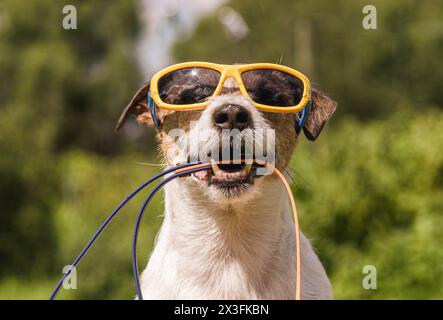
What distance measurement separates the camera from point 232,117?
11.0ft

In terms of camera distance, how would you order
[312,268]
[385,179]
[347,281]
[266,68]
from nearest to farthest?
[266,68] → [312,268] → [347,281] → [385,179]

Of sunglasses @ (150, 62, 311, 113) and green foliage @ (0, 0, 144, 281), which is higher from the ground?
green foliage @ (0, 0, 144, 281)

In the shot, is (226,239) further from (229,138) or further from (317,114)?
(317,114)

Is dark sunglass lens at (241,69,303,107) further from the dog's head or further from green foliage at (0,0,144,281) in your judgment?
green foliage at (0,0,144,281)

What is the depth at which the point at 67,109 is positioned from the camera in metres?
30.9

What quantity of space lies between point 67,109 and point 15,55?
12.3 ft

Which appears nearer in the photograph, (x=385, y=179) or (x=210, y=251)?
(x=210, y=251)

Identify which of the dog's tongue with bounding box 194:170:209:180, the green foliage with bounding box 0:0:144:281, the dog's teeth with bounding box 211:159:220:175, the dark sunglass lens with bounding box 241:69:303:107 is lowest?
the dog's tongue with bounding box 194:170:209:180

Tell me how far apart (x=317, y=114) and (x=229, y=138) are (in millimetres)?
690

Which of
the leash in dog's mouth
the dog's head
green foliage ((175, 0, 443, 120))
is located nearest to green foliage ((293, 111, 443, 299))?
the dog's head

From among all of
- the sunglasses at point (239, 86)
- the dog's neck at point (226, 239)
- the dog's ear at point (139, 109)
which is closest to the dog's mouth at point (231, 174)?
the dog's neck at point (226, 239)

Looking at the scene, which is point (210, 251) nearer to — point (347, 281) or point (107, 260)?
point (347, 281)

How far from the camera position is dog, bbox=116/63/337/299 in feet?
11.3

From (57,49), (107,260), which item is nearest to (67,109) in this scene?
(57,49)
